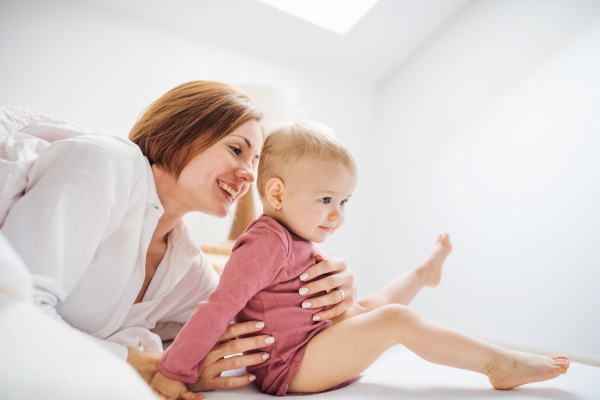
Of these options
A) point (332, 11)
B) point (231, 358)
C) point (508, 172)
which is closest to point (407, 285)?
point (231, 358)

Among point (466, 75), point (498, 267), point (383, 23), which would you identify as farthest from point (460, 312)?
point (383, 23)

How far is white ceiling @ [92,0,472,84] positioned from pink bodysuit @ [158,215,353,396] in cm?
178

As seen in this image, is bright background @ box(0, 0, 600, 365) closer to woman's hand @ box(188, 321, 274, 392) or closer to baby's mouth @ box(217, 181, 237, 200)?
baby's mouth @ box(217, 181, 237, 200)

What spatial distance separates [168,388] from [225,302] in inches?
7.7

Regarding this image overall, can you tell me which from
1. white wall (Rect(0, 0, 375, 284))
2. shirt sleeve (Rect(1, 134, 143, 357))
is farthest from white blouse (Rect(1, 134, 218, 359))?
white wall (Rect(0, 0, 375, 284))

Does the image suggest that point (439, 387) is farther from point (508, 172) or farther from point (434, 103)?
point (434, 103)

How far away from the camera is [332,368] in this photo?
0.82 metres

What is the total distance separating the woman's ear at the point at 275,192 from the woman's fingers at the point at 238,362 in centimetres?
34

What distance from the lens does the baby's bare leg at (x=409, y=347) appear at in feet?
2.65

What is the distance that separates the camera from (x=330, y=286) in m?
0.91

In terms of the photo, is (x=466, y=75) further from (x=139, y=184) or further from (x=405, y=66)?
(x=139, y=184)

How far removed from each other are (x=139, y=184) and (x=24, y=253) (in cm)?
30

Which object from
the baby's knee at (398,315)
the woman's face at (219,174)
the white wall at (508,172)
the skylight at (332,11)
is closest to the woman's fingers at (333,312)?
the baby's knee at (398,315)

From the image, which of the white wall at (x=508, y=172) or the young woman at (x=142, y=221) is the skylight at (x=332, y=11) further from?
the young woman at (x=142, y=221)
